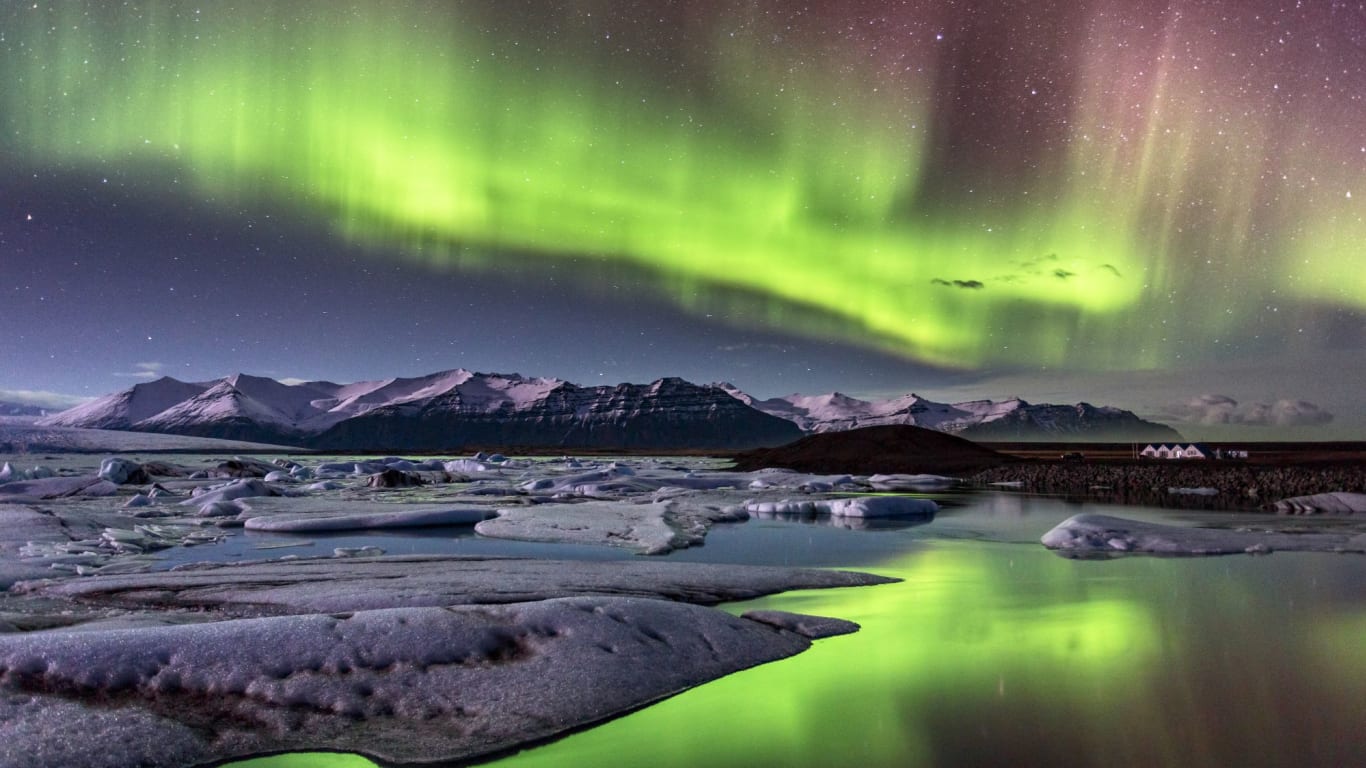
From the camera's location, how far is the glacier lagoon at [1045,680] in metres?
4.88

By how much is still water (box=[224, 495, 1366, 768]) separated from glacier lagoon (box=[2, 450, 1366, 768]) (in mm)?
20

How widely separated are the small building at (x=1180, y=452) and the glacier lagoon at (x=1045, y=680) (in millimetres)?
51777

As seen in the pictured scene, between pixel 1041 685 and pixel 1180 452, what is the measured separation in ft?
218

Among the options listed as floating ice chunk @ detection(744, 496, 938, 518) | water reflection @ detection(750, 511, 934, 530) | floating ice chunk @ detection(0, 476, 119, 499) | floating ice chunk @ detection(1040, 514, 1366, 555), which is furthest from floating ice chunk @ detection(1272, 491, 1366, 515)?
floating ice chunk @ detection(0, 476, 119, 499)

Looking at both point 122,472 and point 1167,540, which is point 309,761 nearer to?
point 1167,540

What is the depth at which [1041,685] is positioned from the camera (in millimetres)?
6211

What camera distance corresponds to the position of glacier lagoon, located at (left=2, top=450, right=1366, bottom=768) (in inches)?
192

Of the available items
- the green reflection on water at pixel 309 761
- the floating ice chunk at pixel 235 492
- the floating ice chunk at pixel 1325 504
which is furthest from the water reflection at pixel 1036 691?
the floating ice chunk at pixel 235 492

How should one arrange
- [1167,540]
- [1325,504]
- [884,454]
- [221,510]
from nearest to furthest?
[1167,540] < [221,510] < [1325,504] < [884,454]

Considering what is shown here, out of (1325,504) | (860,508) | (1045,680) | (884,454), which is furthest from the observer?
(884,454)

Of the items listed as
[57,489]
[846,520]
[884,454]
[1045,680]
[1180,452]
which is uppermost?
[1180,452]

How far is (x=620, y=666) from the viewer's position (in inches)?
246

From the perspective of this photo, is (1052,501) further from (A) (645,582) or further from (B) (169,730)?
(B) (169,730)

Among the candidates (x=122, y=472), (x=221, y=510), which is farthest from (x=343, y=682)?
(x=122, y=472)
